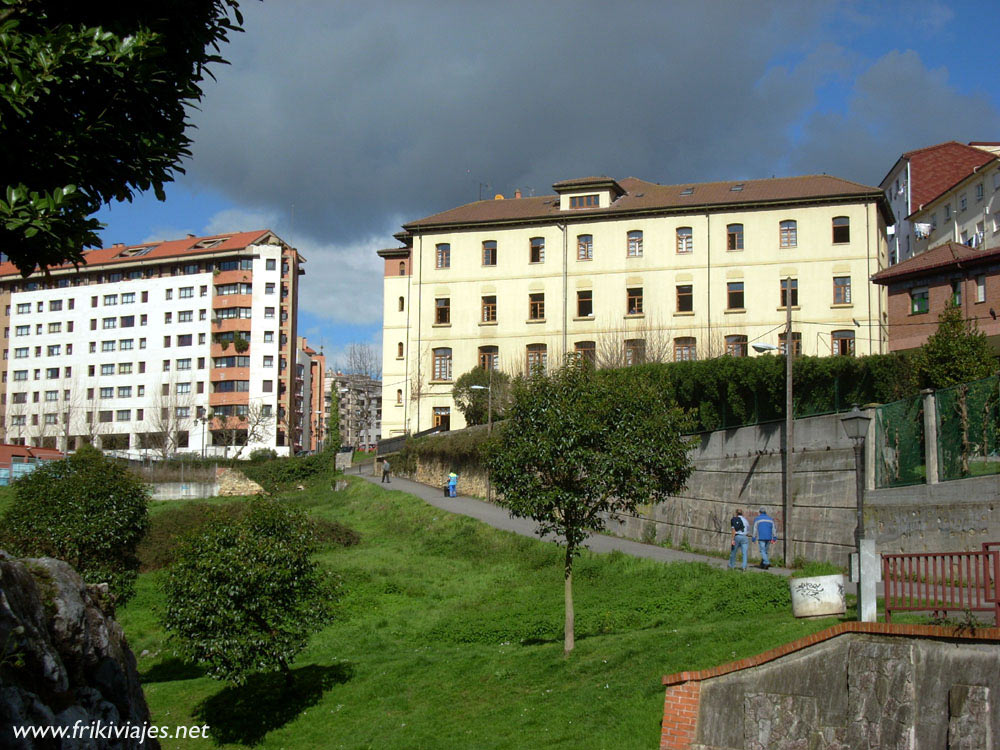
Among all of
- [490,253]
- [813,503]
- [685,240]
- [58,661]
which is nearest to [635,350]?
[685,240]

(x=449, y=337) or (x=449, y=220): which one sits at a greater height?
(x=449, y=220)

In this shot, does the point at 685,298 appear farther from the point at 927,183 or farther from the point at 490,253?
the point at 927,183

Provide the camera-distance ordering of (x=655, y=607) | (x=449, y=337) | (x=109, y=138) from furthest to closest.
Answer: (x=449, y=337)
(x=655, y=607)
(x=109, y=138)

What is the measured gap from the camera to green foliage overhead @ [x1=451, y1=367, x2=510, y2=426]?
52562 mm

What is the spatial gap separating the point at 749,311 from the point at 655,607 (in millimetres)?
37362

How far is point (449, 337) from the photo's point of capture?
198 feet

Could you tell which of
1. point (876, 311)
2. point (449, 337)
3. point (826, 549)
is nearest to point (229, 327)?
point (449, 337)

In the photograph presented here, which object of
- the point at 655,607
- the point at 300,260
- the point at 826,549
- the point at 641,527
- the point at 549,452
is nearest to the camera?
the point at 549,452

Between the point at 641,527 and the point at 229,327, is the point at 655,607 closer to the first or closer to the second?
the point at 641,527

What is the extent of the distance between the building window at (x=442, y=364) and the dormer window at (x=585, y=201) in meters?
12.3

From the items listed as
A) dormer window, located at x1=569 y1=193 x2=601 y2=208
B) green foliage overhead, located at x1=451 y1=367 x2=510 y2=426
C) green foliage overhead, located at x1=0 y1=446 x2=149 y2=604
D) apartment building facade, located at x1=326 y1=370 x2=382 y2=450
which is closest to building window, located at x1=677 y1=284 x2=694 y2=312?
dormer window, located at x1=569 y1=193 x2=601 y2=208

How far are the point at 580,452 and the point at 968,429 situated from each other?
881 cm

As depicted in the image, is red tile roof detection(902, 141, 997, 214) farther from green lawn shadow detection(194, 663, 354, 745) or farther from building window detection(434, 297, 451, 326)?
green lawn shadow detection(194, 663, 354, 745)

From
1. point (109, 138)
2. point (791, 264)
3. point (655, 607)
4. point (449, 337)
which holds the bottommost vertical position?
point (655, 607)
